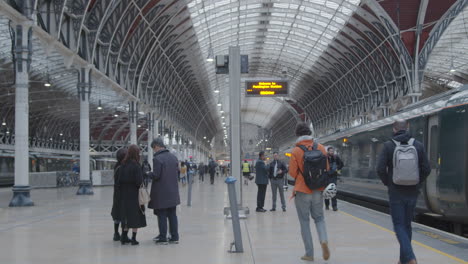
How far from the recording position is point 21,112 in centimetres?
1945

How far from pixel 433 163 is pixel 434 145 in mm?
457

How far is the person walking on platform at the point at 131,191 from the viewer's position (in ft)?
30.8

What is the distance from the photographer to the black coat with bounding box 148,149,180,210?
31.0ft

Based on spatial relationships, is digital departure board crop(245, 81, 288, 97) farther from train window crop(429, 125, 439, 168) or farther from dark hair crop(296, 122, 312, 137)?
dark hair crop(296, 122, 312, 137)

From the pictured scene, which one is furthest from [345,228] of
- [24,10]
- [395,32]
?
[395,32]

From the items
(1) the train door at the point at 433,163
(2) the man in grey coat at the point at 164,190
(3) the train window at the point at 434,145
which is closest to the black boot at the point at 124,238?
(2) the man in grey coat at the point at 164,190

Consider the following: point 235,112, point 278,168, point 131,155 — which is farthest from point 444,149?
point 131,155

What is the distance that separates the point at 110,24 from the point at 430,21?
20890 mm

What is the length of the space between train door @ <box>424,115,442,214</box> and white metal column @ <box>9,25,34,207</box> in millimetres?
13183

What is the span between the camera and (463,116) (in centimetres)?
1099

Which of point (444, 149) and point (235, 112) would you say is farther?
point (235, 112)

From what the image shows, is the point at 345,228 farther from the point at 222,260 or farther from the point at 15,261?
the point at 15,261

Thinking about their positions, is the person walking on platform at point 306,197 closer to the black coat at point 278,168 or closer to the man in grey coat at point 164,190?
the man in grey coat at point 164,190

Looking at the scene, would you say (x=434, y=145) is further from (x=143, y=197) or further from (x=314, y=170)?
(x=143, y=197)
